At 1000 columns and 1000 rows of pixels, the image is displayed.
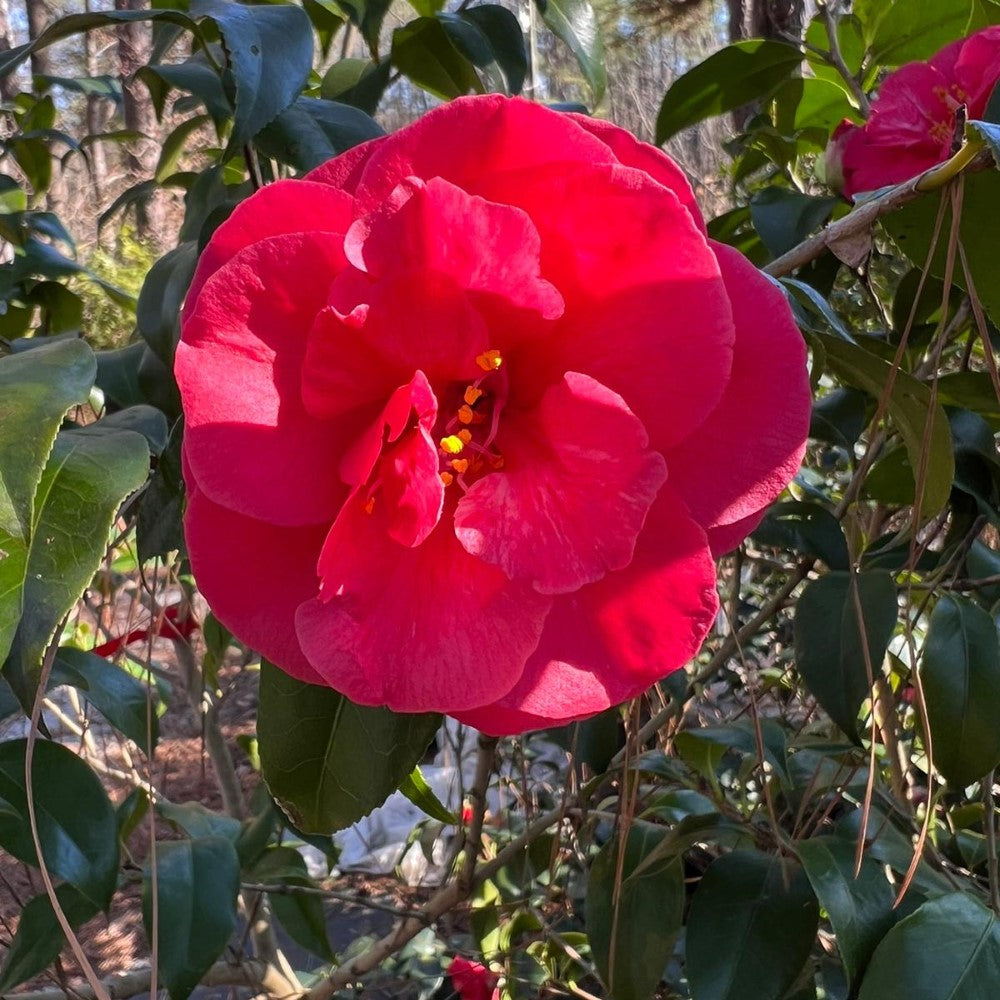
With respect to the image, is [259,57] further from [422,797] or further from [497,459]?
[422,797]

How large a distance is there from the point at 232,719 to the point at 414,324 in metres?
3.08

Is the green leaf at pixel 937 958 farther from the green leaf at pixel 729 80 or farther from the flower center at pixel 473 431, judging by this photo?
the green leaf at pixel 729 80

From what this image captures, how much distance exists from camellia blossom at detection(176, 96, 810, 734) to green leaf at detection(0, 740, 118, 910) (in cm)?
30

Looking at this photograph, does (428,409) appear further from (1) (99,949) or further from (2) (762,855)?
(1) (99,949)

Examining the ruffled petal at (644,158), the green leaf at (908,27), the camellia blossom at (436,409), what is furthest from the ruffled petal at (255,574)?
the green leaf at (908,27)

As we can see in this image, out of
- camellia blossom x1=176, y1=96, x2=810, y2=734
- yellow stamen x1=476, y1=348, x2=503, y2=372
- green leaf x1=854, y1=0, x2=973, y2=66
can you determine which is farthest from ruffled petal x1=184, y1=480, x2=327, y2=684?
green leaf x1=854, y1=0, x2=973, y2=66

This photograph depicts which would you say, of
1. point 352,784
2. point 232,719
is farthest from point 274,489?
point 232,719

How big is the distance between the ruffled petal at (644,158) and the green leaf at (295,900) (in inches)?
32.6

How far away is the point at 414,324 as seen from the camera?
39 centimetres

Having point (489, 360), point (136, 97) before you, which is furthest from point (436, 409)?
point (136, 97)

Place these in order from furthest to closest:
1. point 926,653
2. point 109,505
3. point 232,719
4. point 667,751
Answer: point 232,719, point 667,751, point 926,653, point 109,505

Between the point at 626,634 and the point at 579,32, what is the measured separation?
505mm

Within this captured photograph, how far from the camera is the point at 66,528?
32cm

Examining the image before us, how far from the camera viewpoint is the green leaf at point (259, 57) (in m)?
0.48
